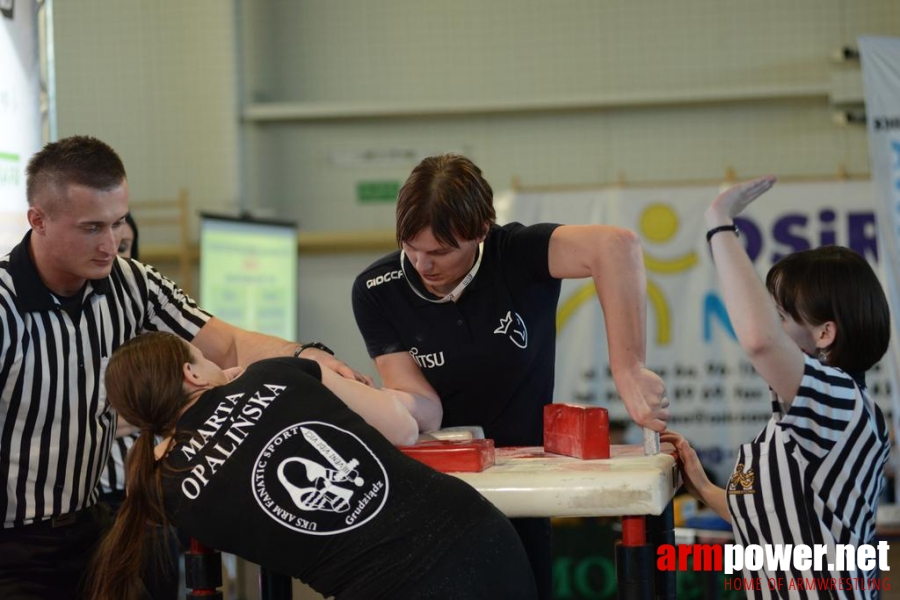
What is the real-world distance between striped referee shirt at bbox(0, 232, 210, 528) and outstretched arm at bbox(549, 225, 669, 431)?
41.5 inches

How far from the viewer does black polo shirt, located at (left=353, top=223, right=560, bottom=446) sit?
7.48 ft

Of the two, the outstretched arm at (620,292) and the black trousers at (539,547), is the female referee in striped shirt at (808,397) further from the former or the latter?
the black trousers at (539,547)

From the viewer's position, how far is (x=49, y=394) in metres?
2.25

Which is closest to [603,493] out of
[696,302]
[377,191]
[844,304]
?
[844,304]

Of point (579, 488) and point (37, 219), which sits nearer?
point (579, 488)

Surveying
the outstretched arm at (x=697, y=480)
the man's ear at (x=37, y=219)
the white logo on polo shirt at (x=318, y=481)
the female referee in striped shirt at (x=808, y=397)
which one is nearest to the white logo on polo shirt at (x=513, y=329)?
the outstretched arm at (x=697, y=480)

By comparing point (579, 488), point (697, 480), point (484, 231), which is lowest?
point (697, 480)

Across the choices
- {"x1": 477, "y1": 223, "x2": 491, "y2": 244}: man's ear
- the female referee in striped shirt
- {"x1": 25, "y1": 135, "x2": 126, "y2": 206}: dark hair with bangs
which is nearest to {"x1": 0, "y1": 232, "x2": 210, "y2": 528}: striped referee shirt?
{"x1": 25, "y1": 135, "x2": 126, "y2": 206}: dark hair with bangs

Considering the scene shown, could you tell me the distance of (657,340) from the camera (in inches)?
253

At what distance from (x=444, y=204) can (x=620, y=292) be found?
1.36ft

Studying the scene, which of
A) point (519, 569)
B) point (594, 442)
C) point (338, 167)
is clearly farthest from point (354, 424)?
point (338, 167)

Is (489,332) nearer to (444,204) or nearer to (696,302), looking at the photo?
(444,204)

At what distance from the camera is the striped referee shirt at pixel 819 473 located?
185cm

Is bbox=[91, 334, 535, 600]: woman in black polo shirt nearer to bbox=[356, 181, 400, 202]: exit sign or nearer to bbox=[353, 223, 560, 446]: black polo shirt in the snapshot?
bbox=[353, 223, 560, 446]: black polo shirt
